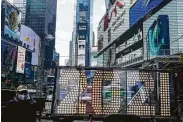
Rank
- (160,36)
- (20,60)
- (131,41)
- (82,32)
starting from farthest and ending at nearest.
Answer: (82,32)
(20,60)
(131,41)
(160,36)

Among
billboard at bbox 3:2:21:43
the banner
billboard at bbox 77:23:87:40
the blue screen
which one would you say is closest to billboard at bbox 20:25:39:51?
the banner

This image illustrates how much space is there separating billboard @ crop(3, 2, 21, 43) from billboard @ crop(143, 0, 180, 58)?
25035 millimetres

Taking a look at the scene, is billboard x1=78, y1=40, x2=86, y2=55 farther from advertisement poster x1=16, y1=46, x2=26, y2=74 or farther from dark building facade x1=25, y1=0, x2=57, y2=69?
advertisement poster x1=16, y1=46, x2=26, y2=74

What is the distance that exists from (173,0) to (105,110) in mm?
35998

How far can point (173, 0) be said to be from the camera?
132 ft

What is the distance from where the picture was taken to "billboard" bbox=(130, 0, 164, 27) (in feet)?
149

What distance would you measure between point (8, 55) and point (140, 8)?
79.8 feet

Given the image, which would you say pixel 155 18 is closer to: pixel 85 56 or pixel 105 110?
pixel 105 110

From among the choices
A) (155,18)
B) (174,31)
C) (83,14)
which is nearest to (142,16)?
(155,18)

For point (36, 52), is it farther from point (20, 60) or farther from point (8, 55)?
point (8, 55)

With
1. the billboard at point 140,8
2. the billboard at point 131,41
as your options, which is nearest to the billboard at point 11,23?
the billboard at point 131,41

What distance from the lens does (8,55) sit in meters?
58.4

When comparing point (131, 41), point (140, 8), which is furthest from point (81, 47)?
point (140, 8)

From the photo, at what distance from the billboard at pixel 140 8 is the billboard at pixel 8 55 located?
863 inches
